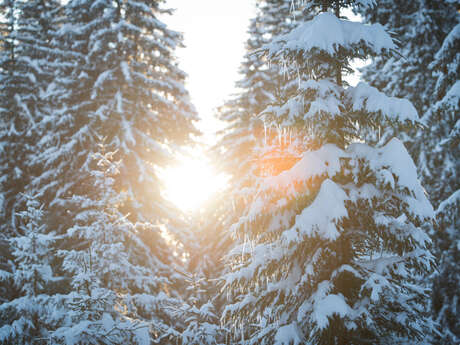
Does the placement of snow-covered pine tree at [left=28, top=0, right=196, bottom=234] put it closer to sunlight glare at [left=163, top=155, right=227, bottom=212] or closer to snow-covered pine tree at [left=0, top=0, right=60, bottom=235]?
sunlight glare at [left=163, top=155, right=227, bottom=212]

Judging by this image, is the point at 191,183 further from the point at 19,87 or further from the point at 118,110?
the point at 19,87

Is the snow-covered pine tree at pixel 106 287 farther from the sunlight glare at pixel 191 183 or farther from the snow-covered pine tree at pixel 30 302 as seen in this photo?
the sunlight glare at pixel 191 183

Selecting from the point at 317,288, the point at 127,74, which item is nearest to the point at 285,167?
the point at 317,288

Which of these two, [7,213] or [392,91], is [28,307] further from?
[392,91]

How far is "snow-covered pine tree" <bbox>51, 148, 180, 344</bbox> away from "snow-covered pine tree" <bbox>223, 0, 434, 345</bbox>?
7.80ft

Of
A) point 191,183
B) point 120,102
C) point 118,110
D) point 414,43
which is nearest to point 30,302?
point 118,110

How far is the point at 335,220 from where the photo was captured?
5875 millimetres

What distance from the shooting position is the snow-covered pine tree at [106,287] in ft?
23.0

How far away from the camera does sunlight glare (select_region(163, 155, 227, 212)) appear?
16859 mm

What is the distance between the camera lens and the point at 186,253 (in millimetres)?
17219

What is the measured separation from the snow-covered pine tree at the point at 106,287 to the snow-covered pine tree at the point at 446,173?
10.1m

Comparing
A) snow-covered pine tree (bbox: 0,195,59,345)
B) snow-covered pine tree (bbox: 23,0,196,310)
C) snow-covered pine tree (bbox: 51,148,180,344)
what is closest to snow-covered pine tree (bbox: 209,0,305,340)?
snow-covered pine tree (bbox: 23,0,196,310)

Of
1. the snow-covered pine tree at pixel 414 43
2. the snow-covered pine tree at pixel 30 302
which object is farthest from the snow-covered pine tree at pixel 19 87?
the snow-covered pine tree at pixel 414 43

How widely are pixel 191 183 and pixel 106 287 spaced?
10203 mm
